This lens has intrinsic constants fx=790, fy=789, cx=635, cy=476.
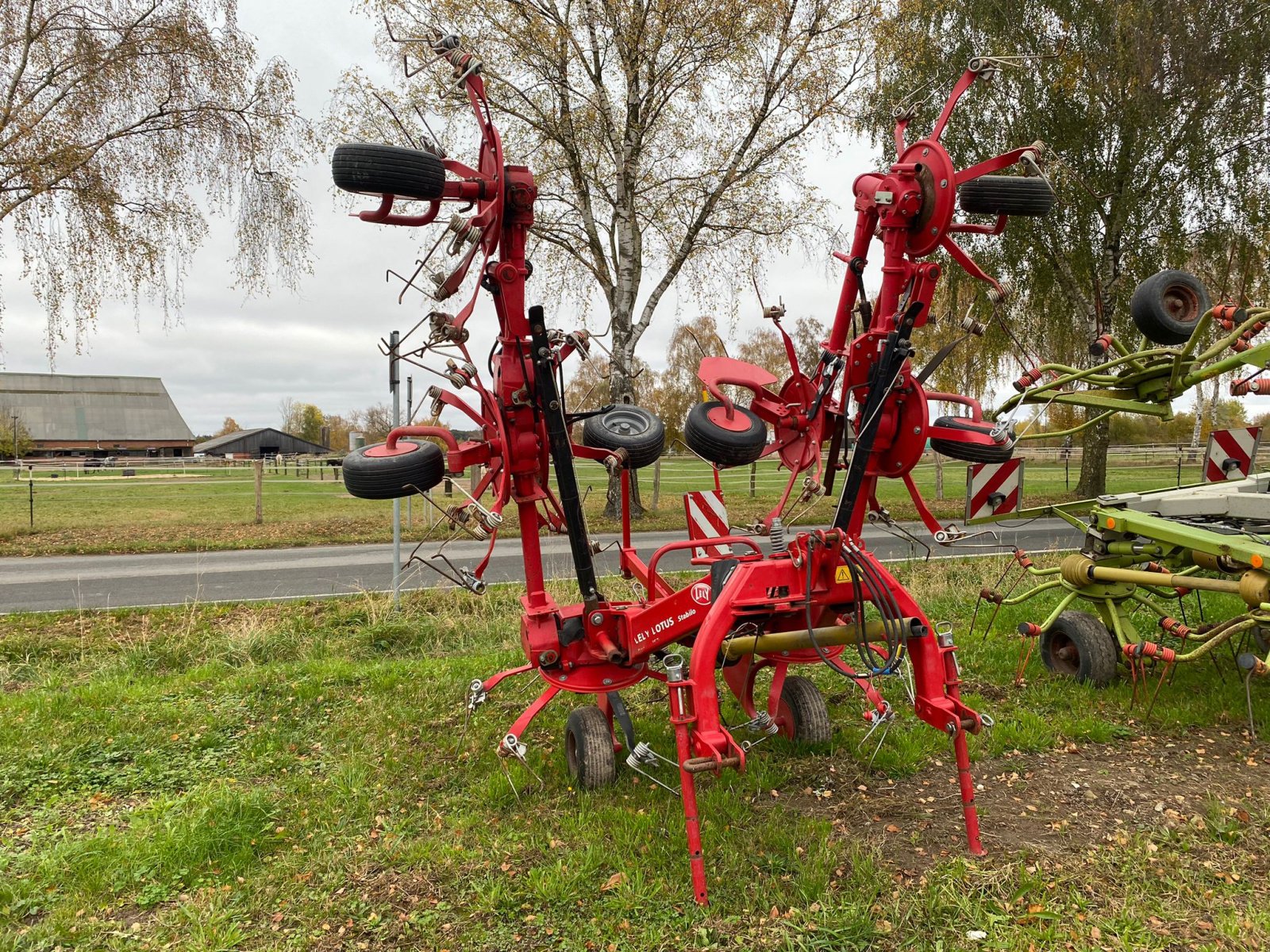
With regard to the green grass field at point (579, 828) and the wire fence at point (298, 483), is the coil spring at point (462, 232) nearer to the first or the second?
the green grass field at point (579, 828)

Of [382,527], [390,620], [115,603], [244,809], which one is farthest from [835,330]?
[382,527]

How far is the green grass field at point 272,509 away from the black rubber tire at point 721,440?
3307mm

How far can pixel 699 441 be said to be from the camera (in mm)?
4168

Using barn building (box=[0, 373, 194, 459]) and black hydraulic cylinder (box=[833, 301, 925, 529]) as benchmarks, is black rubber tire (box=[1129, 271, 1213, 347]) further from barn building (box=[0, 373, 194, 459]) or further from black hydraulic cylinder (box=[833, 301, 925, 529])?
barn building (box=[0, 373, 194, 459])

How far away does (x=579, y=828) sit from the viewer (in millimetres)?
4020

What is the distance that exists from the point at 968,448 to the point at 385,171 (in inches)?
123

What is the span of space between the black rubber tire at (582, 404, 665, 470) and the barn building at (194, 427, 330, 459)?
2950 inches

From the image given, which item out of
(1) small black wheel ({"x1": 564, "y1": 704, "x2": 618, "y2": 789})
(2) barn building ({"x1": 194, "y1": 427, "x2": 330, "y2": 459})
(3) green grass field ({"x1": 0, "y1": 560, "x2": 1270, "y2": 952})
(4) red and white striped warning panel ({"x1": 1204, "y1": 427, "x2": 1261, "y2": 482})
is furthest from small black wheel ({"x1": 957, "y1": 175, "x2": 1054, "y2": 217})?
(2) barn building ({"x1": 194, "y1": 427, "x2": 330, "y2": 459})

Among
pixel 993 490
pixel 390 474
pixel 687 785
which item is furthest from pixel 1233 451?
pixel 390 474

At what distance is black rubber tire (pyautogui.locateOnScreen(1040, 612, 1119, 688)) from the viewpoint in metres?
5.89

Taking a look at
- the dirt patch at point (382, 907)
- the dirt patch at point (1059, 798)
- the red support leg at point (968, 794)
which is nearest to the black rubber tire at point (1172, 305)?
the dirt patch at point (1059, 798)

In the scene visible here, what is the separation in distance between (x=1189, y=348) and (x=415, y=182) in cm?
499

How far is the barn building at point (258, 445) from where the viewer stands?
245 ft

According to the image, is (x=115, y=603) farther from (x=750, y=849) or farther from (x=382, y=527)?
(x=750, y=849)
